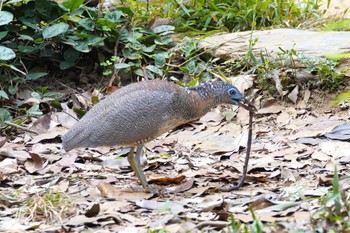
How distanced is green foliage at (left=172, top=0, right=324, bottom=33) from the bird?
308 cm

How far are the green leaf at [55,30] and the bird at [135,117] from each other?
2.36 m

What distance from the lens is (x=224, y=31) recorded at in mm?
8922

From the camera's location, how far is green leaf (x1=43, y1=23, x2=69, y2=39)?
808 cm

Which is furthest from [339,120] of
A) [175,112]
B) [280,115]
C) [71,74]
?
[71,74]

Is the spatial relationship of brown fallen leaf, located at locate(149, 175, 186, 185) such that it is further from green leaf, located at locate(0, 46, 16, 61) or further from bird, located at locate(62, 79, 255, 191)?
green leaf, located at locate(0, 46, 16, 61)

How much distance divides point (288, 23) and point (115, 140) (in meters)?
3.97

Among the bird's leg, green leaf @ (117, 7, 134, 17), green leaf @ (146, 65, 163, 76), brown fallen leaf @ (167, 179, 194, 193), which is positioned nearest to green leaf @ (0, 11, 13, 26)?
green leaf @ (117, 7, 134, 17)

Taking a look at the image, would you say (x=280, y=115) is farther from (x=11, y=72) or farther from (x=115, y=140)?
(x=11, y=72)

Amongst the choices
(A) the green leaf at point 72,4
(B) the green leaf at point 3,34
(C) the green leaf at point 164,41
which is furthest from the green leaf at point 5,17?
(C) the green leaf at point 164,41

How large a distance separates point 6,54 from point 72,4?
102 cm

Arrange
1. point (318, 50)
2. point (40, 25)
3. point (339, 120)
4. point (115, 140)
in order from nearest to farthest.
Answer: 1. point (115, 140)
2. point (339, 120)
3. point (318, 50)
4. point (40, 25)

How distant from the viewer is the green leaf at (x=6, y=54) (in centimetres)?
765

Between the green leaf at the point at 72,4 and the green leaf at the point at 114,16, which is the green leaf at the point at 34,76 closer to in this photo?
the green leaf at the point at 72,4

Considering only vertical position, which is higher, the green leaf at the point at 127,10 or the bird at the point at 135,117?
the bird at the point at 135,117
